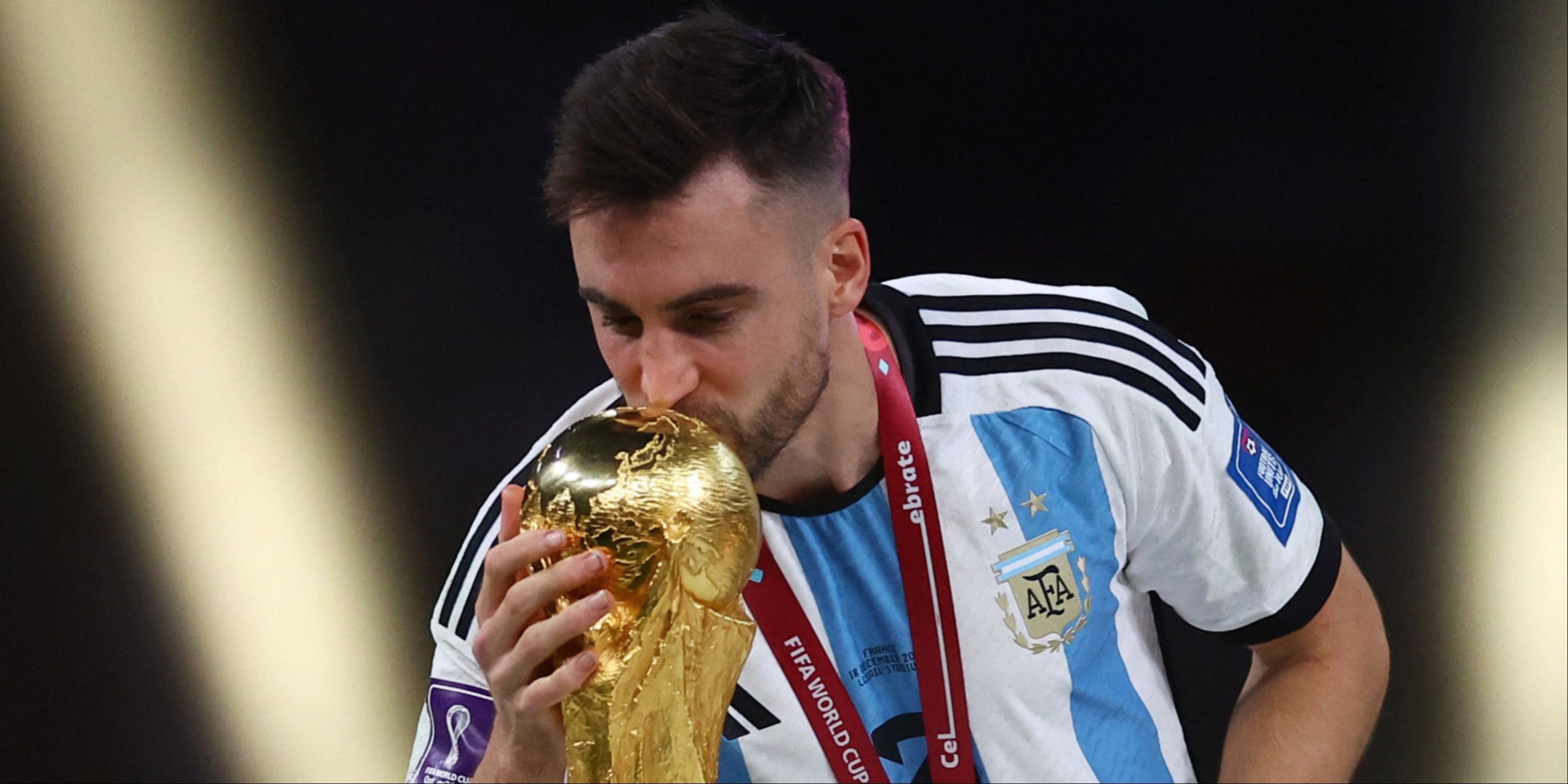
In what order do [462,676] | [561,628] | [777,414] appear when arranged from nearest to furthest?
[561,628] < [777,414] < [462,676]

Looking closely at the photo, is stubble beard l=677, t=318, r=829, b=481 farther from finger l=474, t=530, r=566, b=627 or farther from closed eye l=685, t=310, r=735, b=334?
finger l=474, t=530, r=566, b=627

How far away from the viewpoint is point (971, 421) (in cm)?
135

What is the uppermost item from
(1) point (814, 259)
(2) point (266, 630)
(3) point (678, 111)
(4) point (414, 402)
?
(3) point (678, 111)

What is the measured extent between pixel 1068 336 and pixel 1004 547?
0.24m

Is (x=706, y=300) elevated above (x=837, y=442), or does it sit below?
above

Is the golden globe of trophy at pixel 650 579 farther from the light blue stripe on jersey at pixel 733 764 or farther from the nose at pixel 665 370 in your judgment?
the light blue stripe on jersey at pixel 733 764

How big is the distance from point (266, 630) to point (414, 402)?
1.13 ft

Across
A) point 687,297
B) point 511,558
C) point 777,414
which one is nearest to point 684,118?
point 687,297

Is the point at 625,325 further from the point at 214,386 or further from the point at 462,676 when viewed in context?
the point at 214,386

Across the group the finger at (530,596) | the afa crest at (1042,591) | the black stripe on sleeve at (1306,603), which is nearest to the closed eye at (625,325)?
the finger at (530,596)

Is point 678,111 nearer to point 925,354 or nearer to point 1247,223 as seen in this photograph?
point 925,354

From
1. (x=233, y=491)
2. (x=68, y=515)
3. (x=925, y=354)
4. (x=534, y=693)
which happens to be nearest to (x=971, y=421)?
(x=925, y=354)

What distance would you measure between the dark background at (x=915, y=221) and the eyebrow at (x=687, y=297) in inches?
14.6

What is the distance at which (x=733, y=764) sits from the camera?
4.39ft
